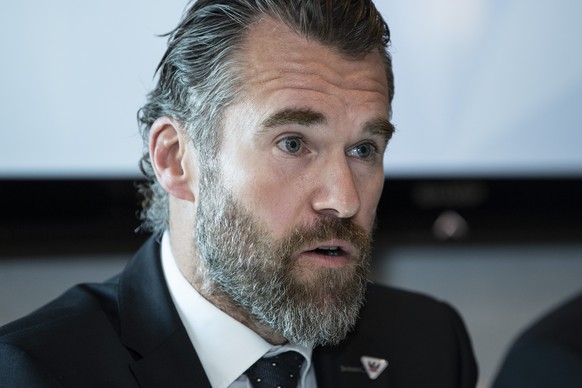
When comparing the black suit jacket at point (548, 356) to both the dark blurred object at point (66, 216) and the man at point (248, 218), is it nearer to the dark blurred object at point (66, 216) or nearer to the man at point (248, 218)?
the man at point (248, 218)

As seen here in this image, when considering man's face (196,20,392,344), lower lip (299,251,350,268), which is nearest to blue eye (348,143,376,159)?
man's face (196,20,392,344)

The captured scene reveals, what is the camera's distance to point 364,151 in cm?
212

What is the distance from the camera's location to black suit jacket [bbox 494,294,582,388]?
4.37 ft

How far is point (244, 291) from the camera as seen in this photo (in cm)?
209

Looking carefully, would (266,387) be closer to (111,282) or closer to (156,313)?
(156,313)

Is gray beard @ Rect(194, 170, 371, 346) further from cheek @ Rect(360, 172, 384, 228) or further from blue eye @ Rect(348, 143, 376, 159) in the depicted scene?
blue eye @ Rect(348, 143, 376, 159)

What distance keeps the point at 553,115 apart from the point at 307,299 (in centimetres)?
168

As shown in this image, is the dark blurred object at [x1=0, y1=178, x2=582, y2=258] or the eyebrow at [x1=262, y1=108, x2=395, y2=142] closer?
the eyebrow at [x1=262, y1=108, x2=395, y2=142]

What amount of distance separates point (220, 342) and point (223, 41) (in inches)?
24.8

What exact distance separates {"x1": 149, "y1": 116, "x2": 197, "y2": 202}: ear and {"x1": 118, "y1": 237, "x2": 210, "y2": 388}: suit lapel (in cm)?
18

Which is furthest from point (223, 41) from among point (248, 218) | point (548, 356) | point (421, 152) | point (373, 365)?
point (421, 152)

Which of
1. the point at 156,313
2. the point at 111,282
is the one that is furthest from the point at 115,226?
the point at 156,313

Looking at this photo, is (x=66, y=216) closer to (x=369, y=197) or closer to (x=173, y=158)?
(x=173, y=158)

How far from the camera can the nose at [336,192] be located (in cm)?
197
